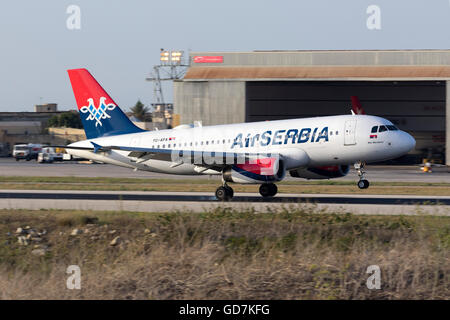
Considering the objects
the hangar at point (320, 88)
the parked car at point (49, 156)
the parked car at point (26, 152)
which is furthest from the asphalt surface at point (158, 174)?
the parked car at point (26, 152)

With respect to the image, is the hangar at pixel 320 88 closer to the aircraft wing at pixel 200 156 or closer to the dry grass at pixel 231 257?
the aircraft wing at pixel 200 156

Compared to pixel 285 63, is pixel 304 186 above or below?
below

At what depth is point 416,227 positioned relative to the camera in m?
19.1

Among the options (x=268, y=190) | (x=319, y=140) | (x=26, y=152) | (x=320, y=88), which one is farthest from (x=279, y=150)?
(x=26, y=152)

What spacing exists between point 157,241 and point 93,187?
72.5 ft

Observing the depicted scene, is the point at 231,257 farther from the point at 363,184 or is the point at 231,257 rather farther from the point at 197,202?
the point at 363,184

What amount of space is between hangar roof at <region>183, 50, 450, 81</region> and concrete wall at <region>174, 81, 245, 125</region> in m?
0.98

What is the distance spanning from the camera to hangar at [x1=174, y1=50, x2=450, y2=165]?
67250 mm

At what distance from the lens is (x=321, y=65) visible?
229ft

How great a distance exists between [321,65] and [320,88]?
14140 millimetres

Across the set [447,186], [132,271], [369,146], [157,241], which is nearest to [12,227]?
[157,241]

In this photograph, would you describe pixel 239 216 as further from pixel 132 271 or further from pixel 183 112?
pixel 183 112

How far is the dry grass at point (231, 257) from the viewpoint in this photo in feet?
39.5

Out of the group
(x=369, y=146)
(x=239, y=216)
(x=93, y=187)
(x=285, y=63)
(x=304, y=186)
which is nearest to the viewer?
(x=239, y=216)
